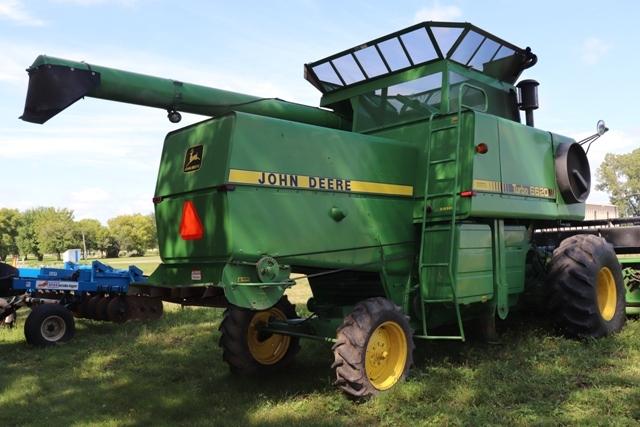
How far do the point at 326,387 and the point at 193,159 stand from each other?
2484 mm

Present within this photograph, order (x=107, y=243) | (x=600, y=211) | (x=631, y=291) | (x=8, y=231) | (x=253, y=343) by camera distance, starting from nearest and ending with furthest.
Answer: (x=253, y=343) < (x=631, y=291) < (x=600, y=211) < (x=8, y=231) < (x=107, y=243)

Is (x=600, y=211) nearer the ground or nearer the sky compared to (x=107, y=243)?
nearer the ground

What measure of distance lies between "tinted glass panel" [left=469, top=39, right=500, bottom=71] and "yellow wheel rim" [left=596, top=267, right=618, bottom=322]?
290cm

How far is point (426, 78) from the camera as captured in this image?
21.2 feet

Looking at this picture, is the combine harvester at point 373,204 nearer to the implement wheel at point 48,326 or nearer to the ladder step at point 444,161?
the ladder step at point 444,161

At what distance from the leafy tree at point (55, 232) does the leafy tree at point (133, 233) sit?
9394mm

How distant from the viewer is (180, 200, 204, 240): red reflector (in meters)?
5.06

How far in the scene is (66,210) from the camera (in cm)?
10762

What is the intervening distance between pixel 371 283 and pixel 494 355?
1.60 m

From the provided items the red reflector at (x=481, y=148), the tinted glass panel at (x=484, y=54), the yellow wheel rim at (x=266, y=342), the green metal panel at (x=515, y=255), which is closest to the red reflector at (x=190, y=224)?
the yellow wheel rim at (x=266, y=342)

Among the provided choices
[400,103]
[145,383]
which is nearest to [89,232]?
[145,383]

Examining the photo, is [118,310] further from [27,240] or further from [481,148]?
[27,240]

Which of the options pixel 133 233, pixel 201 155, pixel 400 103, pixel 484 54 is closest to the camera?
pixel 201 155

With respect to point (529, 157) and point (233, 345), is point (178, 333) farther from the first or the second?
point (529, 157)
